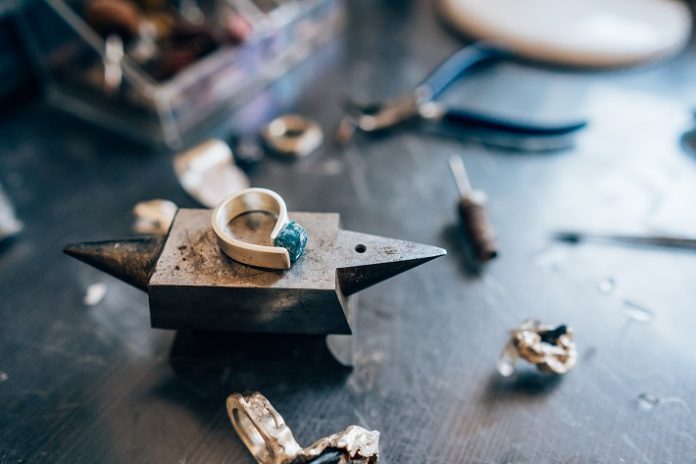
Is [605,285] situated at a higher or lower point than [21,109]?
lower

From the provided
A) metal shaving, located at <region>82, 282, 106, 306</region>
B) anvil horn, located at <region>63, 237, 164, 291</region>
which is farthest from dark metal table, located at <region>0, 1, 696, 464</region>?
anvil horn, located at <region>63, 237, 164, 291</region>

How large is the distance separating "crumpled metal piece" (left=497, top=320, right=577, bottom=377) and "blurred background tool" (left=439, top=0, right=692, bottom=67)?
2.15ft

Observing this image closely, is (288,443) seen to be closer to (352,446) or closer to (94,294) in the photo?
(352,446)

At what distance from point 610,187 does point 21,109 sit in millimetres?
1043

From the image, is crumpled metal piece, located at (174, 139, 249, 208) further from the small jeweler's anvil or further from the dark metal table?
the small jeweler's anvil

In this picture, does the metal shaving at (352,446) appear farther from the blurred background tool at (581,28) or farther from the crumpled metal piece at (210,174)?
the blurred background tool at (581,28)

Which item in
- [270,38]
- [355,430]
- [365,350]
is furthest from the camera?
[270,38]

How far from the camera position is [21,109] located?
3.24ft

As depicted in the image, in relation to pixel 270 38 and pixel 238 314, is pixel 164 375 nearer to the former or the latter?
pixel 238 314

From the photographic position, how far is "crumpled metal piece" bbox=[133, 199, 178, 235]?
2.39 feet

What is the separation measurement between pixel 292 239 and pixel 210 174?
0.35m

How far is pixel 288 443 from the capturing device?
0.50m

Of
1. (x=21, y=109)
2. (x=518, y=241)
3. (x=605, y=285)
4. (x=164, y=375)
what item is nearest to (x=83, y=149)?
(x=21, y=109)

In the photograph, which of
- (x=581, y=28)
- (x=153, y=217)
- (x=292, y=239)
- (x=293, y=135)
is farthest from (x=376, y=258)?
(x=581, y=28)
